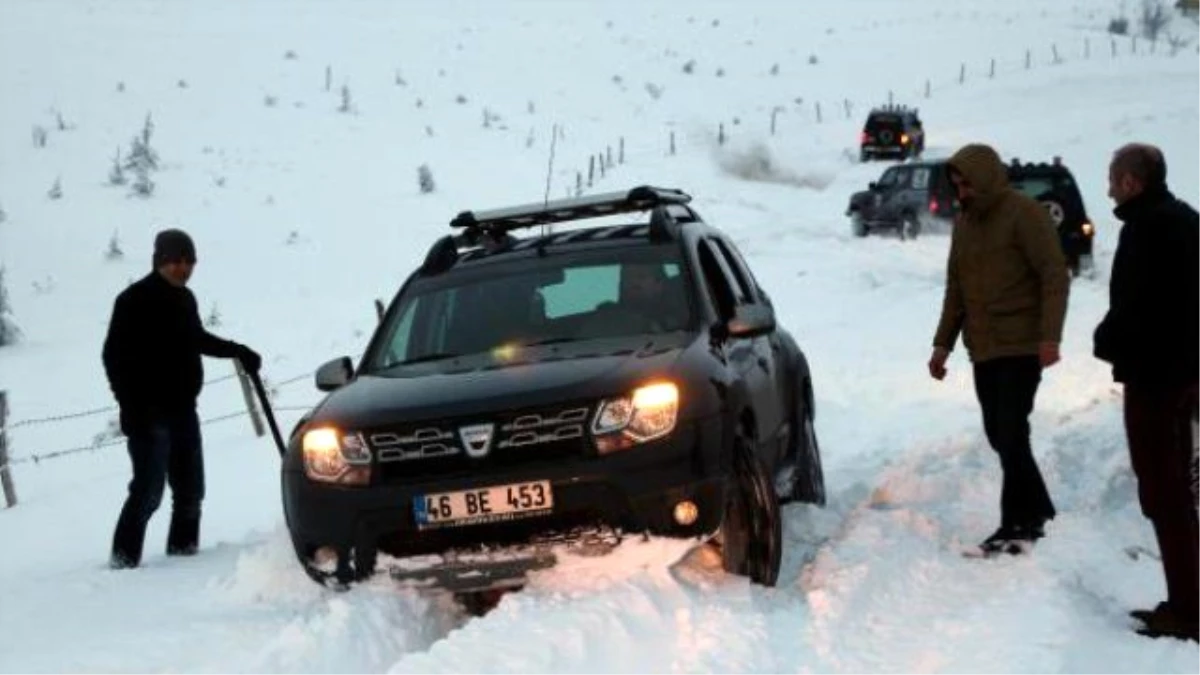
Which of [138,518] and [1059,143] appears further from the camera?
[1059,143]

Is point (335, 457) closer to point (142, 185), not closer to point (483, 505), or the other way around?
point (483, 505)

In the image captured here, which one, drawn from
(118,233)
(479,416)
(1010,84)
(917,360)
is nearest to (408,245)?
(118,233)

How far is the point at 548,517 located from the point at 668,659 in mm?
757

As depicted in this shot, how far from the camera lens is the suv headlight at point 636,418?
5.53m

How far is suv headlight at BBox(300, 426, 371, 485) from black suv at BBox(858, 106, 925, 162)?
30.1m

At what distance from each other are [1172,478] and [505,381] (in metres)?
2.48

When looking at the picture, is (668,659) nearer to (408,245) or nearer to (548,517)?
(548,517)

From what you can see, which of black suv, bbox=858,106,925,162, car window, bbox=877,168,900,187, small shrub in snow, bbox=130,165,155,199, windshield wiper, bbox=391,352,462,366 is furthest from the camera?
black suv, bbox=858,106,925,162

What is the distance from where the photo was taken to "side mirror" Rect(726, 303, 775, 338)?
252 inches

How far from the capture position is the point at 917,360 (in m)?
14.5

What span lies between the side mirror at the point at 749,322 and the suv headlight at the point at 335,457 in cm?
170

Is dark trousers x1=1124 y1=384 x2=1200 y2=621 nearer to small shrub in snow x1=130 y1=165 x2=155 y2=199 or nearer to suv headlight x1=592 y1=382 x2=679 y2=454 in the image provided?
suv headlight x1=592 y1=382 x2=679 y2=454

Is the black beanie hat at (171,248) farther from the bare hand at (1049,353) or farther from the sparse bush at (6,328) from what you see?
the sparse bush at (6,328)

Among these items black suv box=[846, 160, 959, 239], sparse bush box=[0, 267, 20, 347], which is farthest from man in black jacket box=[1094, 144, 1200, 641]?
black suv box=[846, 160, 959, 239]
